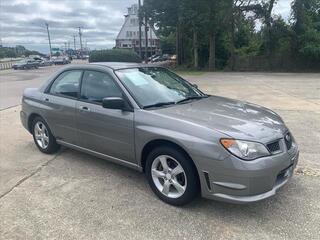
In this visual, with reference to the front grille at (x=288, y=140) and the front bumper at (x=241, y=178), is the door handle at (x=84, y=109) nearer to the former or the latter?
the front bumper at (x=241, y=178)

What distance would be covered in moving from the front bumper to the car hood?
0.27 m

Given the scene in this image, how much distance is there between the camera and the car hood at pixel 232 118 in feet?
12.2

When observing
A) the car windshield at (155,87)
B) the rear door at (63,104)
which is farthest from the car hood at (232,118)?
the rear door at (63,104)

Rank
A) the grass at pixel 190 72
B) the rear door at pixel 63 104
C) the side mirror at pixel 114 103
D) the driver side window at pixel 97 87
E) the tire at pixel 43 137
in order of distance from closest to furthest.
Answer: the side mirror at pixel 114 103
the driver side window at pixel 97 87
the rear door at pixel 63 104
the tire at pixel 43 137
the grass at pixel 190 72

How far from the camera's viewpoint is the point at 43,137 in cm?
605

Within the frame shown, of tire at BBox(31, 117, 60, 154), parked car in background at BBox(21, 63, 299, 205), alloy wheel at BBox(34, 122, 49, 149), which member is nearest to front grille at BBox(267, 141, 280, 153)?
parked car in background at BBox(21, 63, 299, 205)

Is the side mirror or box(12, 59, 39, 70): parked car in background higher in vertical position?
the side mirror

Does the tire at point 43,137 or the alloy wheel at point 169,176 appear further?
the tire at point 43,137

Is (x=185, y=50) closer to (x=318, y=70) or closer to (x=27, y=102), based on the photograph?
(x=318, y=70)

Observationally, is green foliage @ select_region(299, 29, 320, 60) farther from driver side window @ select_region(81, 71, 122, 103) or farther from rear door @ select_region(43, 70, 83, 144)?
driver side window @ select_region(81, 71, 122, 103)

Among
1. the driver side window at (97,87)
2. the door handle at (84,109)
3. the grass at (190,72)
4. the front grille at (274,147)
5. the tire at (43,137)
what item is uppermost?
the driver side window at (97,87)

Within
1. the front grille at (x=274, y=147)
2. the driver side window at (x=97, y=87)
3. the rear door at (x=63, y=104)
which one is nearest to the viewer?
the front grille at (x=274, y=147)

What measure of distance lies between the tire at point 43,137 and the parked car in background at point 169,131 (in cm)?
5

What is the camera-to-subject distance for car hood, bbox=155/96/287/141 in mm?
3719
